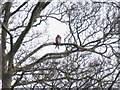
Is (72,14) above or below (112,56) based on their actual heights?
above

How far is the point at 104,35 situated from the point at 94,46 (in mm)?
355

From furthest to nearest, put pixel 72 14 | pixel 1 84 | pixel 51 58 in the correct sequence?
pixel 72 14, pixel 51 58, pixel 1 84

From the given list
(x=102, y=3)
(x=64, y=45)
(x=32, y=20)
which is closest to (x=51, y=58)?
(x=64, y=45)

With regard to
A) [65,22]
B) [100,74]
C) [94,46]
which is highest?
[65,22]

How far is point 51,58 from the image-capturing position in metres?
8.41

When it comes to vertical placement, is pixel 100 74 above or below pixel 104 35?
below

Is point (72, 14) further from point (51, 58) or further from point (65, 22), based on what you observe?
point (51, 58)

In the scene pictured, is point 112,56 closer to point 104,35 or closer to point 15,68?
point 104,35

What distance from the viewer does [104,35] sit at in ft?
28.6

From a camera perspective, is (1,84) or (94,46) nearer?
(1,84)

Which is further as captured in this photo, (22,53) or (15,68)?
(22,53)

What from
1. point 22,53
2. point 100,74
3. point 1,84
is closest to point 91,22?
point 100,74

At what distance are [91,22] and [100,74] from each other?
1272 millimetres

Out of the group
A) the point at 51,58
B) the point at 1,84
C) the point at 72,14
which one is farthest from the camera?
the point at 72,14
